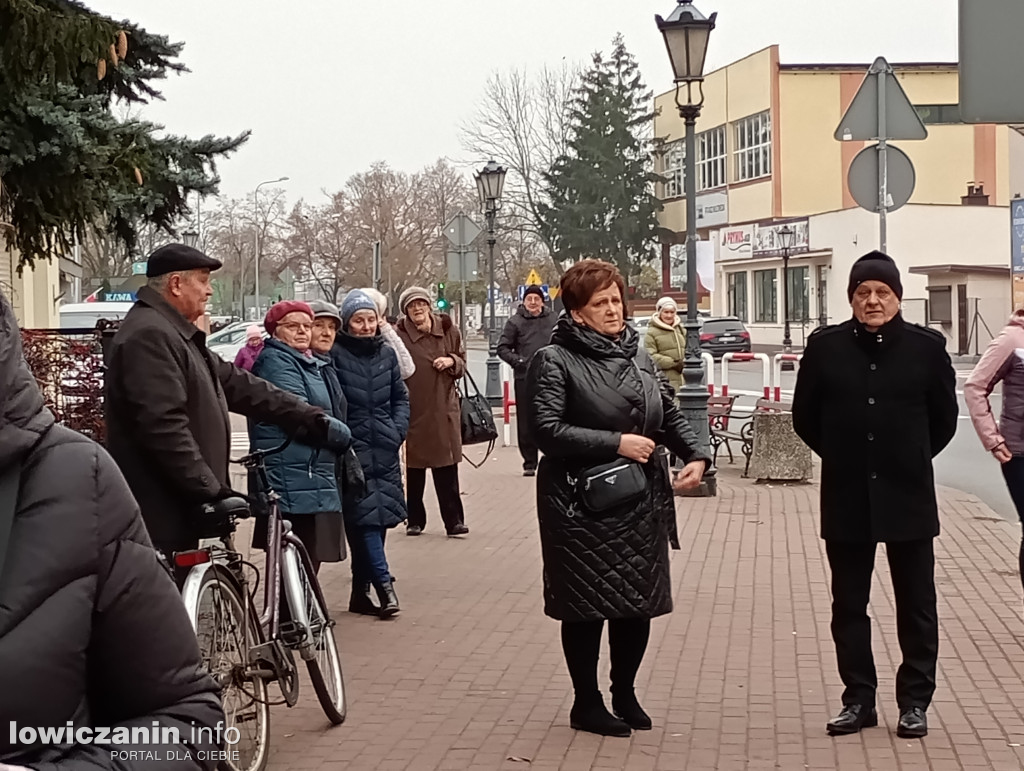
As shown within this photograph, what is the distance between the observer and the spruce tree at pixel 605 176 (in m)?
74.4

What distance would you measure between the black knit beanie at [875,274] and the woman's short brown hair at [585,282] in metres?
0.96

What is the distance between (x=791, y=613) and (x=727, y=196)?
2582 inches

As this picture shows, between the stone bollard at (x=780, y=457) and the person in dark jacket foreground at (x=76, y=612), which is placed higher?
the person in dark jacket foreground at (x=76, y=612)

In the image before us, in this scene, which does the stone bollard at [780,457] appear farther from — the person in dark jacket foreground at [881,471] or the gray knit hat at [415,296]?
the person in dark jacket foreground at [881,471]

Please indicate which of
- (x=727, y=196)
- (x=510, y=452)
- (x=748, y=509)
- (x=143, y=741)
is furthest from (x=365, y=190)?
(x=143, y=741)

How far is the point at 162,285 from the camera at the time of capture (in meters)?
5.75

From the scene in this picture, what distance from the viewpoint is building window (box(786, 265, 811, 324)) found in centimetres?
6334

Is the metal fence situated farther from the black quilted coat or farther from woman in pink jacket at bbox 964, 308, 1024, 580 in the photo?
woman in pink jacket at bbox 964, 308, 1024, 580

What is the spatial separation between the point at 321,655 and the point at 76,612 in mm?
4367

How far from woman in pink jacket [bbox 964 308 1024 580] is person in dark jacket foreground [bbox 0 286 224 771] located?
6001mm

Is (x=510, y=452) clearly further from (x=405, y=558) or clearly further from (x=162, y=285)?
(x=162, y=285)

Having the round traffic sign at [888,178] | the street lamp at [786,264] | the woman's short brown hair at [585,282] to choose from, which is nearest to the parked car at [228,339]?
the street lamp at [786,264]

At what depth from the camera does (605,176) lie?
74.6 metres
